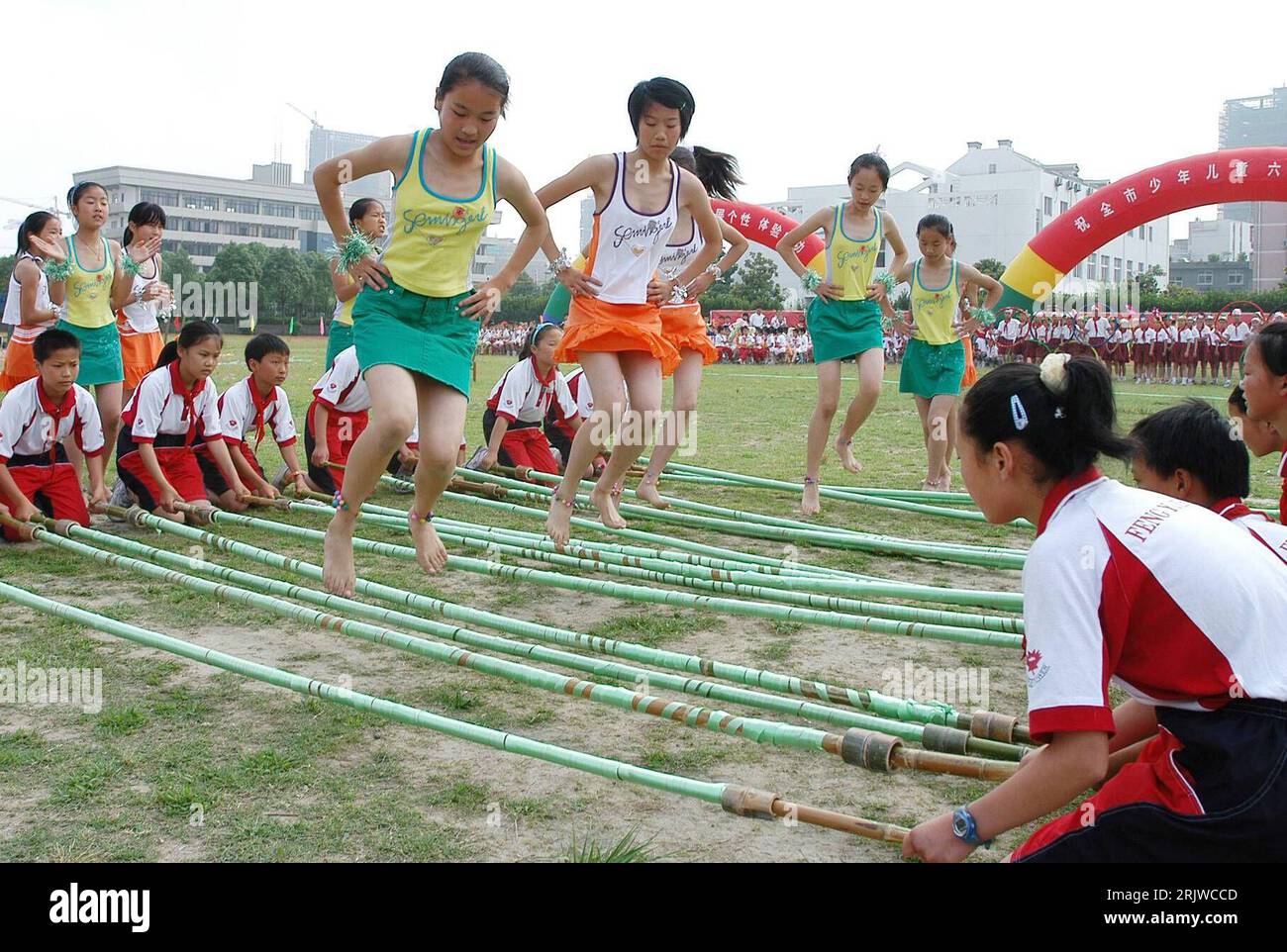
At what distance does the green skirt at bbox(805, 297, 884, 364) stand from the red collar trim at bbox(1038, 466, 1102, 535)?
18.2 ft

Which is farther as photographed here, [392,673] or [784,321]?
[784,321]

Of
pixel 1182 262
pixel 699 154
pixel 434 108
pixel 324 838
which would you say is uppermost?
pixel 1182 262

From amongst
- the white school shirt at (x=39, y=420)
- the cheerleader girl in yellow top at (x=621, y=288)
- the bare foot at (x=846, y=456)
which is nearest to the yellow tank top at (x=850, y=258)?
the bare foot at (x=846, y=456)

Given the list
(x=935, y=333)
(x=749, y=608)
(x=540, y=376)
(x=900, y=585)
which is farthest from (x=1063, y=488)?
(x=935, y=333)

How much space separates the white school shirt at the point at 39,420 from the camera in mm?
6078

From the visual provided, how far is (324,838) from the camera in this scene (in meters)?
2.68

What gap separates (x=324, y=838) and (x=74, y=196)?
6049mm

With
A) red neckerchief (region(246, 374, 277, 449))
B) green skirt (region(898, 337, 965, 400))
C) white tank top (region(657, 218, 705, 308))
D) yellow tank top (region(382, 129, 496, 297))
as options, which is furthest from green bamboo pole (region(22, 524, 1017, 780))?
green skirt (region(898, 337, 965, 400))

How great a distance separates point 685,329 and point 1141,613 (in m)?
5.23

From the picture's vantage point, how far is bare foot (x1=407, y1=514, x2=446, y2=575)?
4.58 meters

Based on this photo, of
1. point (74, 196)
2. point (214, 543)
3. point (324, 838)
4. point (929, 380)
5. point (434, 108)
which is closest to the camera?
point (324, 838)

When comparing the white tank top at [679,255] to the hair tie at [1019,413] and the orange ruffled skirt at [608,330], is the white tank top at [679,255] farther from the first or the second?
the hair tie at [1019,413]
